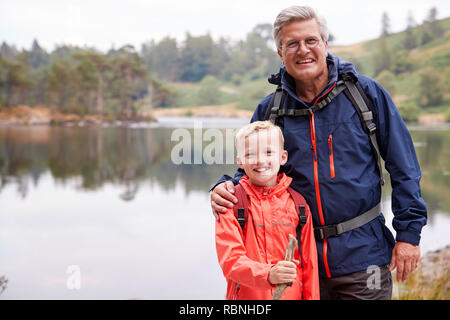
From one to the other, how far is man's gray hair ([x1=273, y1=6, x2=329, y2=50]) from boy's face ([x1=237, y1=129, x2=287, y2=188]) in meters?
0.37

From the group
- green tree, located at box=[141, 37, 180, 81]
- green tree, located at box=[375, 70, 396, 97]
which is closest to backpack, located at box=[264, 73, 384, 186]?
green tree, located at box=[375, 70, 396, 97]

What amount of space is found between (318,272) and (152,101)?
29764 mm

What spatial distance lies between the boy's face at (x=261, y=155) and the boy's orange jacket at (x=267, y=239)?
0.16 feet

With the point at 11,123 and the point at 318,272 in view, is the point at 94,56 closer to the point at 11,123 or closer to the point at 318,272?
the point at 11,123

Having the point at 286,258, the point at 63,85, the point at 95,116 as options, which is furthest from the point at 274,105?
the point at 95,116

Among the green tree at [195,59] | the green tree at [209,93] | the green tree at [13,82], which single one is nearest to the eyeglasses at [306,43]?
the green tree at [209,93]

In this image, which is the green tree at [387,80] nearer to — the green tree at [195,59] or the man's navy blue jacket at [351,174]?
the green tree at [195,59]

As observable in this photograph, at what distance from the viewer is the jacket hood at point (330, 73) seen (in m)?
1.38

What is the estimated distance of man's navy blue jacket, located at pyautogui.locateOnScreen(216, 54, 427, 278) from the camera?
1.35 metres

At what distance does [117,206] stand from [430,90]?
23.2 metres

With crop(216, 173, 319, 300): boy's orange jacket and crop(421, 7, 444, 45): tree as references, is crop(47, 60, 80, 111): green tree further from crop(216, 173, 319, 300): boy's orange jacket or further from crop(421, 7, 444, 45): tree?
crop(216, 173, 319, 300): boy's orange jacket

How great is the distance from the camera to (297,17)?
1.34 meters

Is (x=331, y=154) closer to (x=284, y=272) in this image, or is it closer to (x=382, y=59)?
(x=284, y=272)
